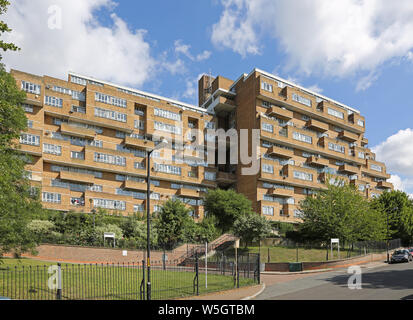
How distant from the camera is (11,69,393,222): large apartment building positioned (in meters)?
53.8

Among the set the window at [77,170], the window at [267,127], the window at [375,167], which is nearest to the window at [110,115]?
the window at [77,170]

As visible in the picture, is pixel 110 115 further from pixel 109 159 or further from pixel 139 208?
pixel 139 208

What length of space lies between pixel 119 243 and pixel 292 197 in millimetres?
37031

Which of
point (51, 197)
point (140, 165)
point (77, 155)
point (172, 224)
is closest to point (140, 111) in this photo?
point (140, 165)

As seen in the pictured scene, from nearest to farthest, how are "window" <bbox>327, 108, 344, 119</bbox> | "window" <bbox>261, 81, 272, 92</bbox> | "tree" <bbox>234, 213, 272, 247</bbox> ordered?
"tree" <bbox>234, 213, 272, 247</bbox>, "window" <bbox>261, 81, 272, 92</bbox>, "window" <bbox>327, 108, 344, 119</bbox>

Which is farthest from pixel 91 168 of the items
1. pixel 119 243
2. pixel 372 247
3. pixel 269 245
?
pixel 372 247

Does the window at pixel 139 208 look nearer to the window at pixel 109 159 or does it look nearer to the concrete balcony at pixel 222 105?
the window at pixel 109 159

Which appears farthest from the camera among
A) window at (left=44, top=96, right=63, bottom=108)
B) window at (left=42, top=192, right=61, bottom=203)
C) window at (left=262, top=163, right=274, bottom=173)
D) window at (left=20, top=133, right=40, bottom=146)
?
window at (left=262, top=163, right=274, bottom=173)

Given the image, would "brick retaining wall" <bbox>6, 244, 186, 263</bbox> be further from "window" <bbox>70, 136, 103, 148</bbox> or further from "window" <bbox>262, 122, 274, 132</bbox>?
"window" <bbox>262, 122, 274, 132</bbox>

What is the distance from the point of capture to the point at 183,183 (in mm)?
65688

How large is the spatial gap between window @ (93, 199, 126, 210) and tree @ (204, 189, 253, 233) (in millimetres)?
13201

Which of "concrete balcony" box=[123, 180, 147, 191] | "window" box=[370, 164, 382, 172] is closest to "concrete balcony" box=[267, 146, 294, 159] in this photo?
"concrete balcony" box=[123, 180, 147, 191]
